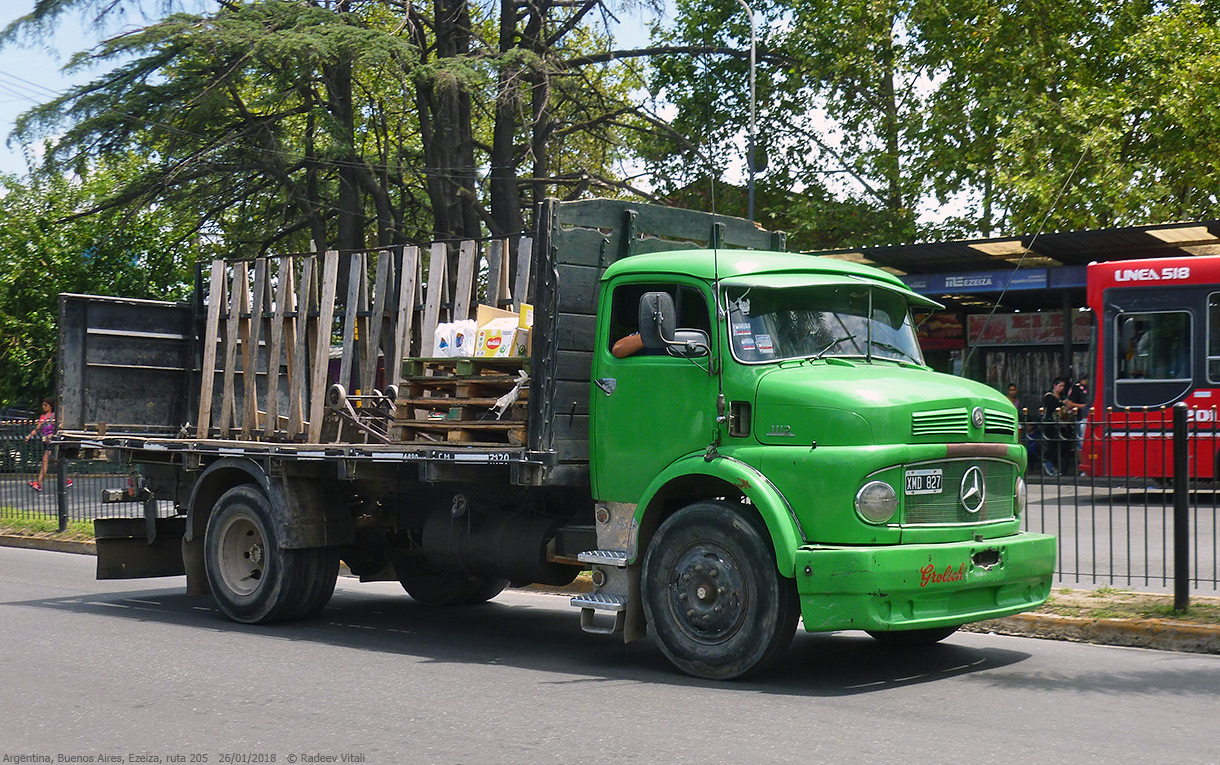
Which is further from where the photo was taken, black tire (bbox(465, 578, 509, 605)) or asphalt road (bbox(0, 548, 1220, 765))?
black tire (bbox(465, 578, 509, 605))

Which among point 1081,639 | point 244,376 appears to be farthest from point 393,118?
point 1081,639

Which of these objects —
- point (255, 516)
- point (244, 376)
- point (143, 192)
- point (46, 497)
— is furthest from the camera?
point (143, 192)

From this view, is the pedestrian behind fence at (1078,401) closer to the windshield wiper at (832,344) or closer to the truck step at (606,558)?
the windshield wiper at (832,344)

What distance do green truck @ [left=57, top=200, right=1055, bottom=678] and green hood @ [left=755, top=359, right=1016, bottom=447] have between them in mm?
A: 15

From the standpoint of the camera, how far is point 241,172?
26.6 meters

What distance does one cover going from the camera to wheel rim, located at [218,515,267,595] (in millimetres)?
10406

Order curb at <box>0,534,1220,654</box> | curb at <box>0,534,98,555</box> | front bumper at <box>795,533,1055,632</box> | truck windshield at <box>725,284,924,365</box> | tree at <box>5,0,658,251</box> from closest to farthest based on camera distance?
front bumper at <box>795,533,1055,632</box>
truck windshield at <box>725,284,924,365</box>
curb at <box>0,534,1220,654</box>
curb at <box>0,534,98,555</box>
tree at <box>5,0,658,251</box>

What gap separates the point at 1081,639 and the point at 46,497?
14.1 metres

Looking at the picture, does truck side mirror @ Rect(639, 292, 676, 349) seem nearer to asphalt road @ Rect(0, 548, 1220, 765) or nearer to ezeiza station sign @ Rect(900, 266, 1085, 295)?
asphalt road @ Rect(0, 548, 1220, 765)

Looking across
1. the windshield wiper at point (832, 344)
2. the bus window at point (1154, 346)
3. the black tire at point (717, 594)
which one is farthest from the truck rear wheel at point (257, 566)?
the bus window at point (1154, 346)

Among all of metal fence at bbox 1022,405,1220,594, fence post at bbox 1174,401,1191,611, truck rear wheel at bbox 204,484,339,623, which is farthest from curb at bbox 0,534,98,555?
fence post at bbox 1174,401,1191,611

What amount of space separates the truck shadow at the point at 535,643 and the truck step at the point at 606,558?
2.14 ft

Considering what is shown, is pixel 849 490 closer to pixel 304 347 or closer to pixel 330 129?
pixel 304 347

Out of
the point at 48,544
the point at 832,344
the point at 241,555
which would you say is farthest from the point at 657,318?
the point at 48,544
